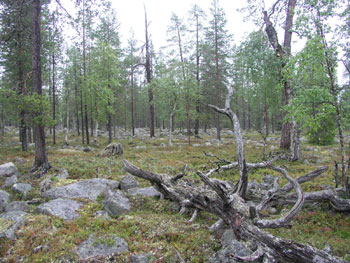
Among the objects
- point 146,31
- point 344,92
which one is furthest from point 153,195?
point 146,31

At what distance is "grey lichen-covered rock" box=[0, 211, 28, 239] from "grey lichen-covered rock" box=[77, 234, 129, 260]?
5.94ft

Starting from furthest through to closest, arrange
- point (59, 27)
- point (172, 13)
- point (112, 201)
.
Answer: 1. point (172, 13)
2. point (59, 27)
3. point (112, 201)

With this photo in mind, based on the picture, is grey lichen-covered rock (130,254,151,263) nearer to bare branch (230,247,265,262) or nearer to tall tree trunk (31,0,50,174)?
bare branch (230,247,265,262)

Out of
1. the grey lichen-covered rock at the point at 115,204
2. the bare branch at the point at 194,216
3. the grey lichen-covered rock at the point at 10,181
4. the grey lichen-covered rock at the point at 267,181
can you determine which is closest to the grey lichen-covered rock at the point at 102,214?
the grey lichen-covered rock at the point at 115,204

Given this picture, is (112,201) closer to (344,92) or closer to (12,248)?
(12,248)

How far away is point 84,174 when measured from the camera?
1091 centimetres

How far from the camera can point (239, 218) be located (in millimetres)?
4875

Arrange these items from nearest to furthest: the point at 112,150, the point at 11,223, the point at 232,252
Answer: the point at 232,252 < the point at 11,223 < the point at 112,150

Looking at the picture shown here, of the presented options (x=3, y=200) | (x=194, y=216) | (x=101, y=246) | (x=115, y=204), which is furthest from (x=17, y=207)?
(x=194, y=216)

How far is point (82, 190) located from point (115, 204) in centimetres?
211

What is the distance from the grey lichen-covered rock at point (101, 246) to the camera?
4.73 metres

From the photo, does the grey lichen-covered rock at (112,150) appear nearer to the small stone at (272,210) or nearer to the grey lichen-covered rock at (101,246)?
the grey lichen-covered rock at (101,246)

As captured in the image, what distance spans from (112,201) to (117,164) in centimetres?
655

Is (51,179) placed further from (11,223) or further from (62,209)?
(11,223)
